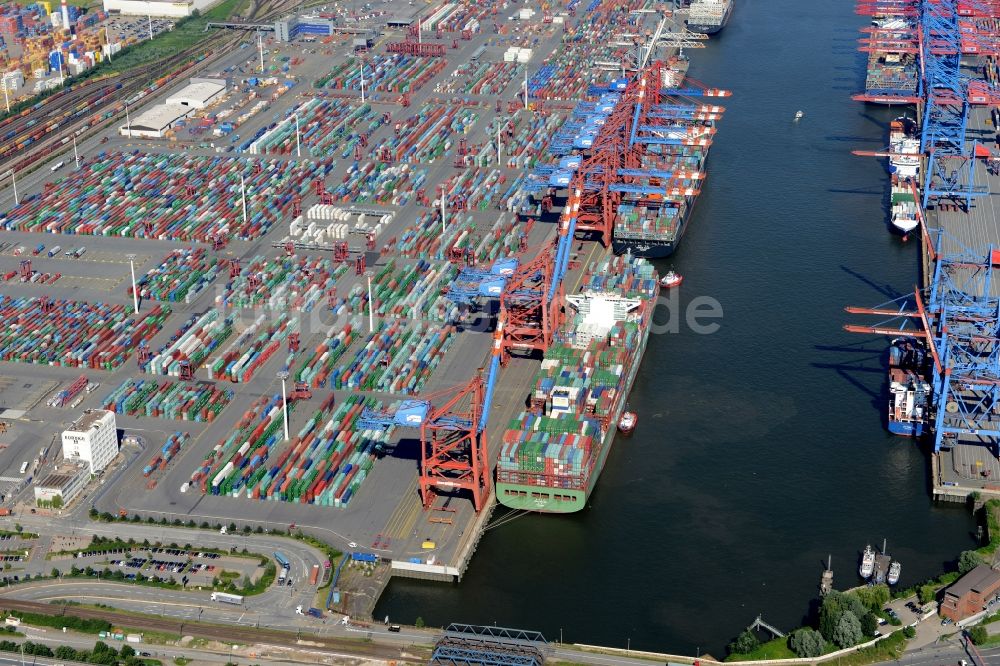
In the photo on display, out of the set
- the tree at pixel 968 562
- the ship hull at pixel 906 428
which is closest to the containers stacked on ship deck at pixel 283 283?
the ship hull at pixel 906 428

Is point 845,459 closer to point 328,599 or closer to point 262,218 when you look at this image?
point 328,599

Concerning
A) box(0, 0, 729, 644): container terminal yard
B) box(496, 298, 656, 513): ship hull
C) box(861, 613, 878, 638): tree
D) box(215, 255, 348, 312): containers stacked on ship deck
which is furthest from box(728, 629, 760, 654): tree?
box(215, 255, 348, 312): containers stacked on ship deck

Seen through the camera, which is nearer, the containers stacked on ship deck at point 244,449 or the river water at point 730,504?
the river water at point 730,504

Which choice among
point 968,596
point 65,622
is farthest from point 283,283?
point 968,596

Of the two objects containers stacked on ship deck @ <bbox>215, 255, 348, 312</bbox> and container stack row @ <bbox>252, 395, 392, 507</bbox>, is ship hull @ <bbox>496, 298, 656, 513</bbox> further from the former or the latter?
containers stacked on ship deck @ <bbox>215, 255, 348, 312</bbox>

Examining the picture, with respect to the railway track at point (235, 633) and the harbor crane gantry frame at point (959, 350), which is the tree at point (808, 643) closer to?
the railway track at point (235, 633)
